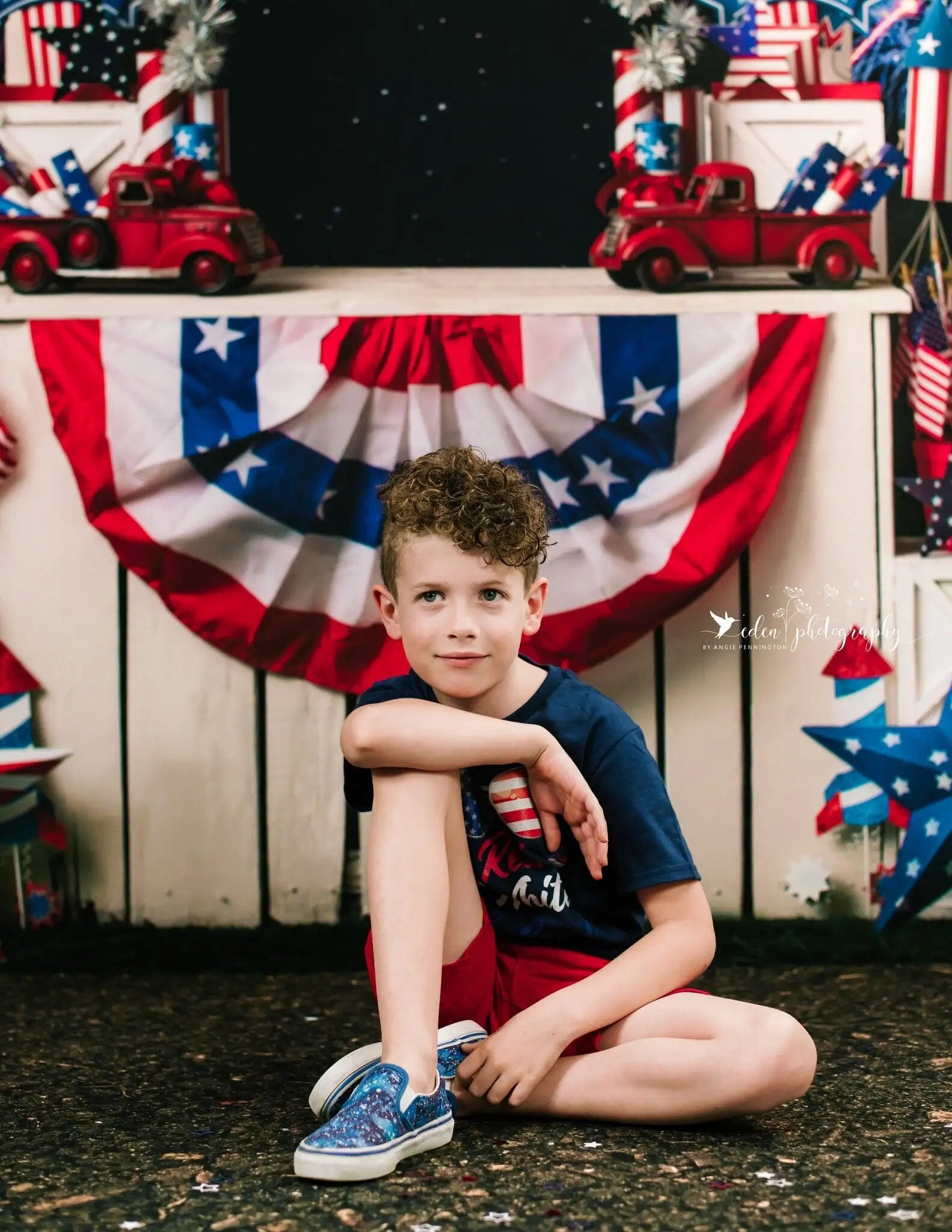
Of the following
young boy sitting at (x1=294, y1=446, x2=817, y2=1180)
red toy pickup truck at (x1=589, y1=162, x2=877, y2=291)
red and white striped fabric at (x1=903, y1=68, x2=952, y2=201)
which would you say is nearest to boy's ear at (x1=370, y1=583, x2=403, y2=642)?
young boy sitting at (x1=294, y1=446, x2=817, y2=1180)

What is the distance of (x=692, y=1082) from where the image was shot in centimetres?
169

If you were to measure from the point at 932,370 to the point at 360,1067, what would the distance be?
1527 mm

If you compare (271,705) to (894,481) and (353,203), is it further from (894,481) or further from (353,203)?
(894,481)

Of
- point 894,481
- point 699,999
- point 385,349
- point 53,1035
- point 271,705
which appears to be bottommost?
point 53,1035

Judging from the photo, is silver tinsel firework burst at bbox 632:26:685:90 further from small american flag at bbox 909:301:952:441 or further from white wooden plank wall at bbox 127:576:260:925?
white wooden plank wall at bbox 127:576:260:925

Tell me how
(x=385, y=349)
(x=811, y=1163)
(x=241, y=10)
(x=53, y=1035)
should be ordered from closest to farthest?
1. (x=811, y=1163)
2. (x=53, y=1035)
3. (x=385, y=349)
4. (x=241, y=10)

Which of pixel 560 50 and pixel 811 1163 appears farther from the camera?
pixel 560 50

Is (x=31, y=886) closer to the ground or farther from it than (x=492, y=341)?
closer to the ground

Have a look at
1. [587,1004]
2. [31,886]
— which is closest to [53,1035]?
[31,886]

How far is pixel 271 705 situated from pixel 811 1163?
123 cm

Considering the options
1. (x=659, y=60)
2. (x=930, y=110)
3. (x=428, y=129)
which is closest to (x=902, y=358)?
(x=930, y=110)

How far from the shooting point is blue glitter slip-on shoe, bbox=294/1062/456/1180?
1.56 meters

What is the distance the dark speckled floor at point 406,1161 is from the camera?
5.00ft

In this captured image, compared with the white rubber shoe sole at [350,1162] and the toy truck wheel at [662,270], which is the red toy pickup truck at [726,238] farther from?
the white rubber shoe sole at [350,1162]
